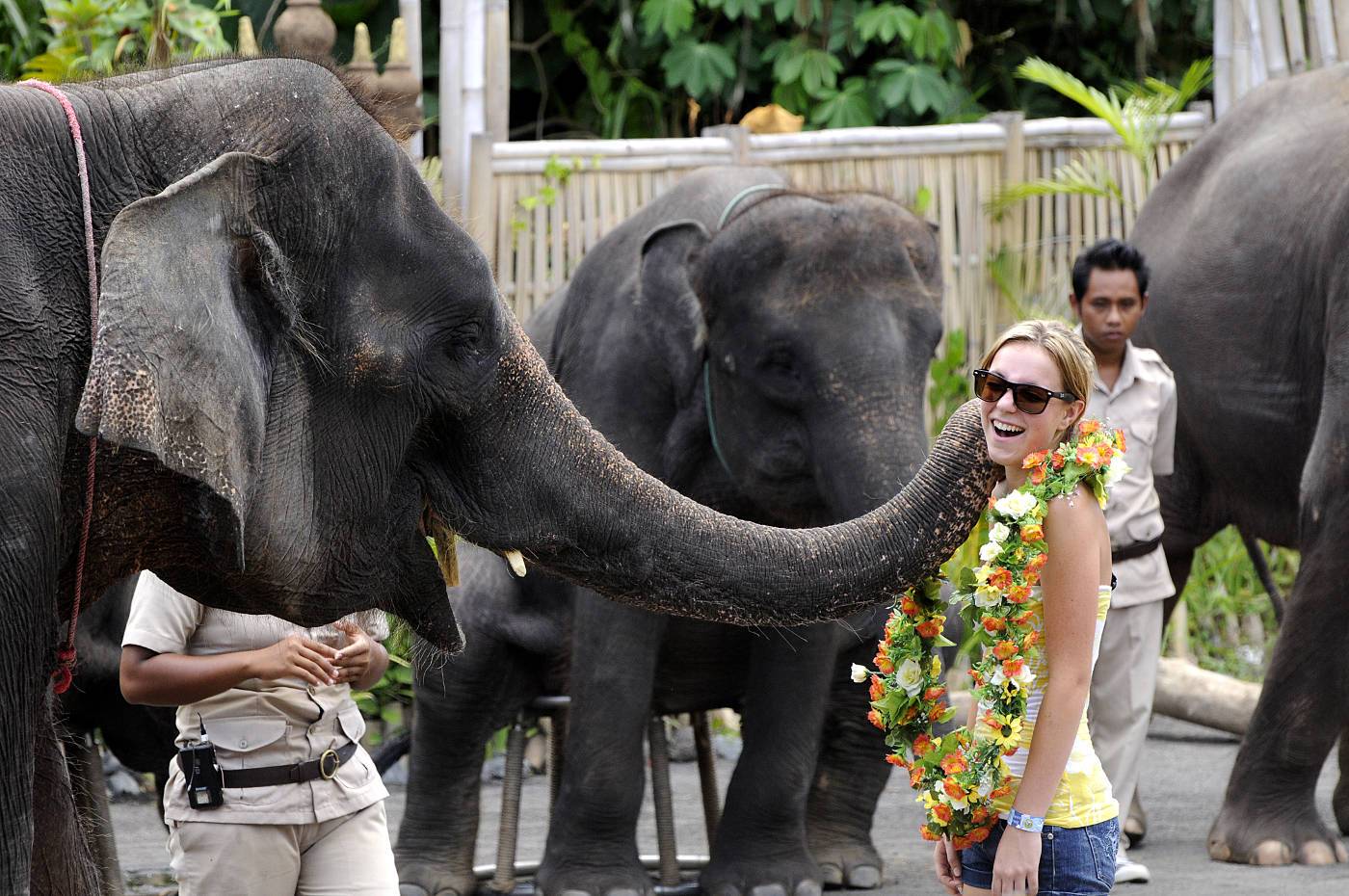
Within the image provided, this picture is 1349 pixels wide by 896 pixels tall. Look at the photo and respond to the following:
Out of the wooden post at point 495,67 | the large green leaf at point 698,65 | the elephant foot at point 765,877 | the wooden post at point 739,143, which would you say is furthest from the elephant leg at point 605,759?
the large green leaf at point 698,65

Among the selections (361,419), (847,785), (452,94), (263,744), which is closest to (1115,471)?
(361,419)

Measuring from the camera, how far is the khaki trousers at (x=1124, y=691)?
551 cm

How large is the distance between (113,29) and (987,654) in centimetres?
593

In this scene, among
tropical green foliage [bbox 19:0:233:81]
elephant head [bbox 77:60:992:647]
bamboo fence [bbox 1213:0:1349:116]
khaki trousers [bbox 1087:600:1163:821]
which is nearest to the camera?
elephant head [bbox 77:60:992:647]

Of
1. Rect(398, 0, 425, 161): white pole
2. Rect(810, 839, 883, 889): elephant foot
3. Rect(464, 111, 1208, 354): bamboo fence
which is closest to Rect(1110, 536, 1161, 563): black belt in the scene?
Rect(810, 839, 883, 889): elephant foot

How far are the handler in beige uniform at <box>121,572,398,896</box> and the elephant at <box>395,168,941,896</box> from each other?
5.27 ft

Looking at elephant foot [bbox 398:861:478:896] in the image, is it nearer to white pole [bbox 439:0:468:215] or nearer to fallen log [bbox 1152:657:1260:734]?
fallen log [bbox 1152:657:1260:734]

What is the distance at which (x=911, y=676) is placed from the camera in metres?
3.40

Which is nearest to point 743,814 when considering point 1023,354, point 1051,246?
point 1023,354

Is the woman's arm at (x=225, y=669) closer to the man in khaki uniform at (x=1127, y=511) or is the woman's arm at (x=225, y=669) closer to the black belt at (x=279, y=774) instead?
the black belt at (x=279, y=774)

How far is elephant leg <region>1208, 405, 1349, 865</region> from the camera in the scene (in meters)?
5.80

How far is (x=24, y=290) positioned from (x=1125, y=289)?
3963 millimetres

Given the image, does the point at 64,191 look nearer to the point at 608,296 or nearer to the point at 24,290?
the point at 24,290

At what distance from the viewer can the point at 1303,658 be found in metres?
5.88
